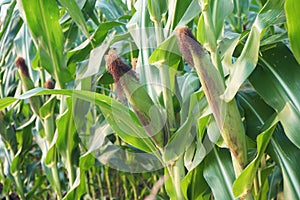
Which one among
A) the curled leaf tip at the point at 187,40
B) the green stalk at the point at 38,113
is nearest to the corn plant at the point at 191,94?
the curled leaf tip at the point at 187,40

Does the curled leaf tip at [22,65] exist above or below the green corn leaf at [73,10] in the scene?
below

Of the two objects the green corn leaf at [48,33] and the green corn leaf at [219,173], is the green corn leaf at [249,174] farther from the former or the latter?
the green corn leaf at [48,33]

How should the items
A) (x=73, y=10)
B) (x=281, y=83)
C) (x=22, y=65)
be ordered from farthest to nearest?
(x=22, y=65) → (x=73, y=10) → (x=281, y=83)

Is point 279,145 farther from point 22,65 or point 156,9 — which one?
point 22,65

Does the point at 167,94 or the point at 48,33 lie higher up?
the point at 48,33

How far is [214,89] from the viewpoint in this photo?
0.63 metres

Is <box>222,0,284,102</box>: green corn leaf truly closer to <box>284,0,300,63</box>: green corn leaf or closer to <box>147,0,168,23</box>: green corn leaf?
<box>284,0,300,63</box>: green corn leaf

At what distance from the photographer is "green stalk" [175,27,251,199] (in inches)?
24.4

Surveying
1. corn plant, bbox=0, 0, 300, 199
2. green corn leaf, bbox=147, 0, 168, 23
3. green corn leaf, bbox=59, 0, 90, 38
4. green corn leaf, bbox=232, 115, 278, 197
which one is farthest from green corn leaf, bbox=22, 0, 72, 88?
green corn leaf, bbox=232, 115, 278, 197

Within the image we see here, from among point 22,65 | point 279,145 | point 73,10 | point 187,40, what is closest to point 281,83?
point 279,145

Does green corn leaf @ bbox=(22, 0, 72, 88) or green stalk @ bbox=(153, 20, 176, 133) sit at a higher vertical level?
green corn leaf @ bbox=(22, 0, 72, 88)

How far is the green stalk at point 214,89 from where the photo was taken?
62 cm

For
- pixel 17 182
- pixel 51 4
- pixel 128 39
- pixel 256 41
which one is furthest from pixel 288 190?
pixel 17 182

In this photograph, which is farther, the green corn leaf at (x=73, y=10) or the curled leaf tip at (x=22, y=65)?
the curled leaf tip at (x=22, y=65)
